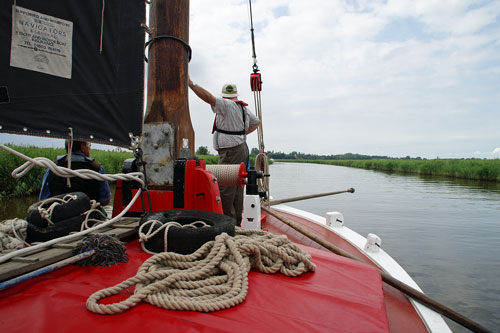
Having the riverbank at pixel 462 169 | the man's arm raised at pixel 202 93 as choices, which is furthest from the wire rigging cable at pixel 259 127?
the riverbank at pixel 462 169

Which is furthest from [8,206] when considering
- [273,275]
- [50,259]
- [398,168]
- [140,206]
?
[398,168]

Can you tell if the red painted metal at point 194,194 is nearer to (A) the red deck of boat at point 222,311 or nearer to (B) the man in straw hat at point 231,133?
(A) the red deck of boat at point 222,311

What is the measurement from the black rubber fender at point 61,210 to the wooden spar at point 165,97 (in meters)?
0.48

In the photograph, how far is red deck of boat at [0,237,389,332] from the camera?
88 cm

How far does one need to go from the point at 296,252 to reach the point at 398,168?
132 ft

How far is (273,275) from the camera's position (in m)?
1.35

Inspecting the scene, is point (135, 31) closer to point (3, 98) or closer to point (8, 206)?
point (3, 98)

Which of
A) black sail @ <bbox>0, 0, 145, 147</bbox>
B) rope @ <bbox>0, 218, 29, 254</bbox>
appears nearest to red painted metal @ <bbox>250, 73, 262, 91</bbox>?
black sail @ <bbox>0, 0, 145, 147</bbox>

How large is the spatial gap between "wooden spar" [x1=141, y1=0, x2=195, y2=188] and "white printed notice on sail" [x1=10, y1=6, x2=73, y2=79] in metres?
0.64

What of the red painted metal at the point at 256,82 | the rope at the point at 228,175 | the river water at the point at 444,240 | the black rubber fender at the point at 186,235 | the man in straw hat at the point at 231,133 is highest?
the red painted metal at the point at 256,82

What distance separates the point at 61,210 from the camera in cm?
167

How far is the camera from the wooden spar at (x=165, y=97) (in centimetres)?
212

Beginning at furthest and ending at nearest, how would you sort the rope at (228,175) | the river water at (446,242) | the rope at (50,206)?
the river water at (446,242) < the rope at (228,175) < the rope at (50,206)

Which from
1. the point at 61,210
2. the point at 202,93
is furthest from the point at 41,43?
the point at 202,93
